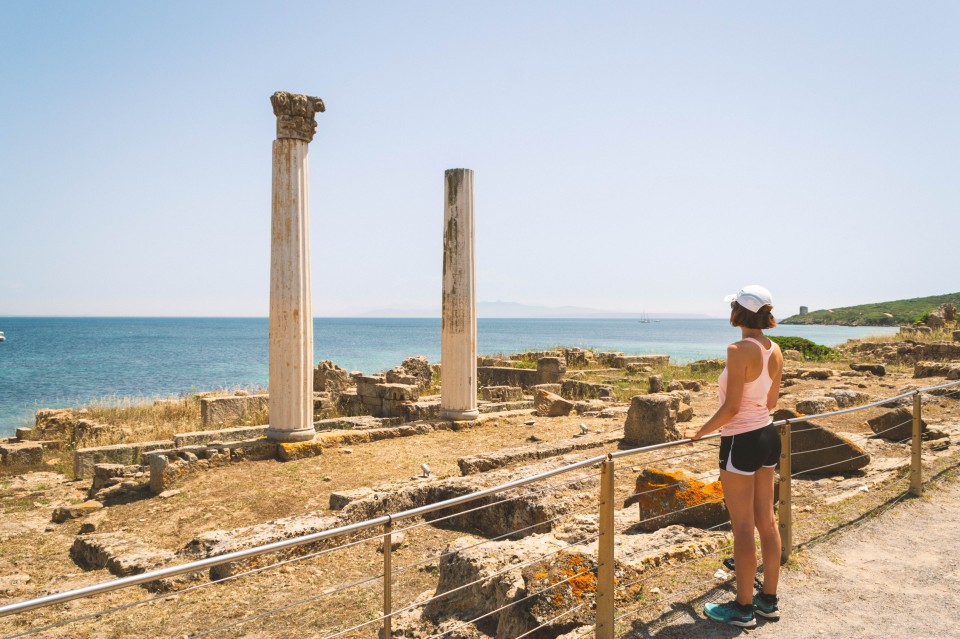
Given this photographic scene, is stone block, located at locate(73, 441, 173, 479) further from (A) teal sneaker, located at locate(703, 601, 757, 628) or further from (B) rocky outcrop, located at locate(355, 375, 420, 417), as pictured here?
(A) teal sneaker, located at locate(703, 601, 757, 628)

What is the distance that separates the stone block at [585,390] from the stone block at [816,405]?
6080 mm

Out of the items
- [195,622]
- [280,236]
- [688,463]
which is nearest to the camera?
[195,622]

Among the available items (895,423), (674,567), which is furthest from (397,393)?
(674,567)

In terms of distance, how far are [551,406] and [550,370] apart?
20.0 ft

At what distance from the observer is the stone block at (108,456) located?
1113cm

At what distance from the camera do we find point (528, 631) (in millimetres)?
3814

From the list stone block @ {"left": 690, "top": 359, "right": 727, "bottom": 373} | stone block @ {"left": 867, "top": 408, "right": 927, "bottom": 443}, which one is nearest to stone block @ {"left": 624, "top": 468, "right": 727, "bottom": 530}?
stone block @ {"left": 867, "top": 408, "right": 927, "bottom": 443}

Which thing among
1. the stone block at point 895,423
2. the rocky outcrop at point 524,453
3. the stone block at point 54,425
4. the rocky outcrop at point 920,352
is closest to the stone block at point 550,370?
the rocky outcrop at point 524,453

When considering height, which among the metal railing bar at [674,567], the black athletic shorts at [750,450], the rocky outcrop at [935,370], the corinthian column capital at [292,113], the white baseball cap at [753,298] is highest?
the corinthian column capital at [292,113]

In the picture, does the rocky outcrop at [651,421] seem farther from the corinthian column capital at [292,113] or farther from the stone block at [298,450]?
the corinthian column capital at [292,113]

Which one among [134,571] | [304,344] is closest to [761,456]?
[134,571]

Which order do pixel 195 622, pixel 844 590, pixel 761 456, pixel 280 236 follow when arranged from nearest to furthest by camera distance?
pixel 761 456 → pixel 844 590 → pixel 195 622 → pixel 280 236

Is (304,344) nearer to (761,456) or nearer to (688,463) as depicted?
(688,463)

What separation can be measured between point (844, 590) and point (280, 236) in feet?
32.0
